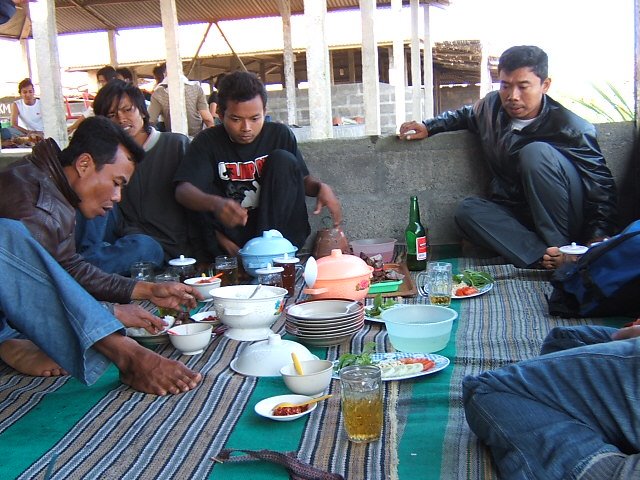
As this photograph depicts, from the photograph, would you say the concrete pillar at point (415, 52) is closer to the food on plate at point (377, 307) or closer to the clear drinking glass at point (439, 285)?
the clear drinking glass at point (439, 285)

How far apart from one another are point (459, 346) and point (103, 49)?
11.8 m

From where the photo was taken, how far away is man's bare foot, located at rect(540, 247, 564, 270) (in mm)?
3434

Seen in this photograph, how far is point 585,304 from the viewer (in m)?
2.71

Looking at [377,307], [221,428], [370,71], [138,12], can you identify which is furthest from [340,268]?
[138,12]

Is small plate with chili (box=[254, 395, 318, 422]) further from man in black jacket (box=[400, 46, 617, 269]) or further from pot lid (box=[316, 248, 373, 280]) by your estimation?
man in black jacket (box=[400, 46, 617, 269])

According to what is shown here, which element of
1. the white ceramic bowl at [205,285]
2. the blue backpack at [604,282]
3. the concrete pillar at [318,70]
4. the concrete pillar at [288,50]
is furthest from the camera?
the concrete pillar at [288,50]

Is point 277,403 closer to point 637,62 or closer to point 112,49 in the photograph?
point 637,62

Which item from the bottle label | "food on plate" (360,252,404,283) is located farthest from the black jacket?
"food on plate" (360,252,404,283)

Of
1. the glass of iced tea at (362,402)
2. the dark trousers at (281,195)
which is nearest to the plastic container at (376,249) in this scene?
the dark trousers at (281,195)

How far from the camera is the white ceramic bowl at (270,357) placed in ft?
7.14

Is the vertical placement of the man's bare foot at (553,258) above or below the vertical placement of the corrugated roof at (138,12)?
below

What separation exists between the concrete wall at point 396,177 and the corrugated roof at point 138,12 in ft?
20.6

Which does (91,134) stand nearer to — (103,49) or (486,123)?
(486,123)

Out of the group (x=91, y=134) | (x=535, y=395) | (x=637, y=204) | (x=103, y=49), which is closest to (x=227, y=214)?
(x=91, y=134)
